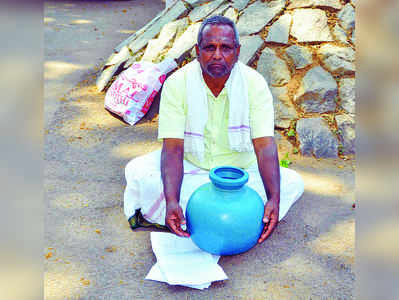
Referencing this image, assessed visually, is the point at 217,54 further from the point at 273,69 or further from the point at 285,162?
the point at 273,69

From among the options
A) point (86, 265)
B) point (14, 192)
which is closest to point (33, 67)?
point (14, 192)

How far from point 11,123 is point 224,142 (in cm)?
265

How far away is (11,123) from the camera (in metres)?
0.70

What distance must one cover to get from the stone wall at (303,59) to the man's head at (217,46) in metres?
1.82

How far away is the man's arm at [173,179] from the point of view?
9.39 feet

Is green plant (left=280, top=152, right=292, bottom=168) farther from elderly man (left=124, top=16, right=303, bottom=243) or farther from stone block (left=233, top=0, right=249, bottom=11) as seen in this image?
stone block (left=233, top=0, right=249, bottom=11)

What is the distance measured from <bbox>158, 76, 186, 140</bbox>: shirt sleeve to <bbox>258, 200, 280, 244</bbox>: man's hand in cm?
74

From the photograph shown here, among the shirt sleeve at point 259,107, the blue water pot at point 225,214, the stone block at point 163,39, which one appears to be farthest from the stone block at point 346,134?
the stone block at point 163,39

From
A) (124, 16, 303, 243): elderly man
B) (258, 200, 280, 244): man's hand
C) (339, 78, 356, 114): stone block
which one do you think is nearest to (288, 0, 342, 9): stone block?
(339, 78, 356, 114): stone block

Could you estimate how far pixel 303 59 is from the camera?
485cm

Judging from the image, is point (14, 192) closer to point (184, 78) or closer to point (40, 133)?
point (40, 133)

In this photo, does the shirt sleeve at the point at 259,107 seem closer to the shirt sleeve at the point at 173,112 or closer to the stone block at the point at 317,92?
the shirt sleeve at the point at 173,112

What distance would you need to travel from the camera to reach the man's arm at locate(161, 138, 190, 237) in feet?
9.39

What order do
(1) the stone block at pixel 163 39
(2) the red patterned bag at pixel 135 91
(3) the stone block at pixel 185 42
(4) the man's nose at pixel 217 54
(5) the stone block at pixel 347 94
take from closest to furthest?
(4) the man's nose at pixel 217 54 → (5) the stone block at pixel 347 94 → (2) the red patterned bag at pixel 135 91 → (3) the stone block at pixel 185 42 → (1) the stone block at pixel 163 39
